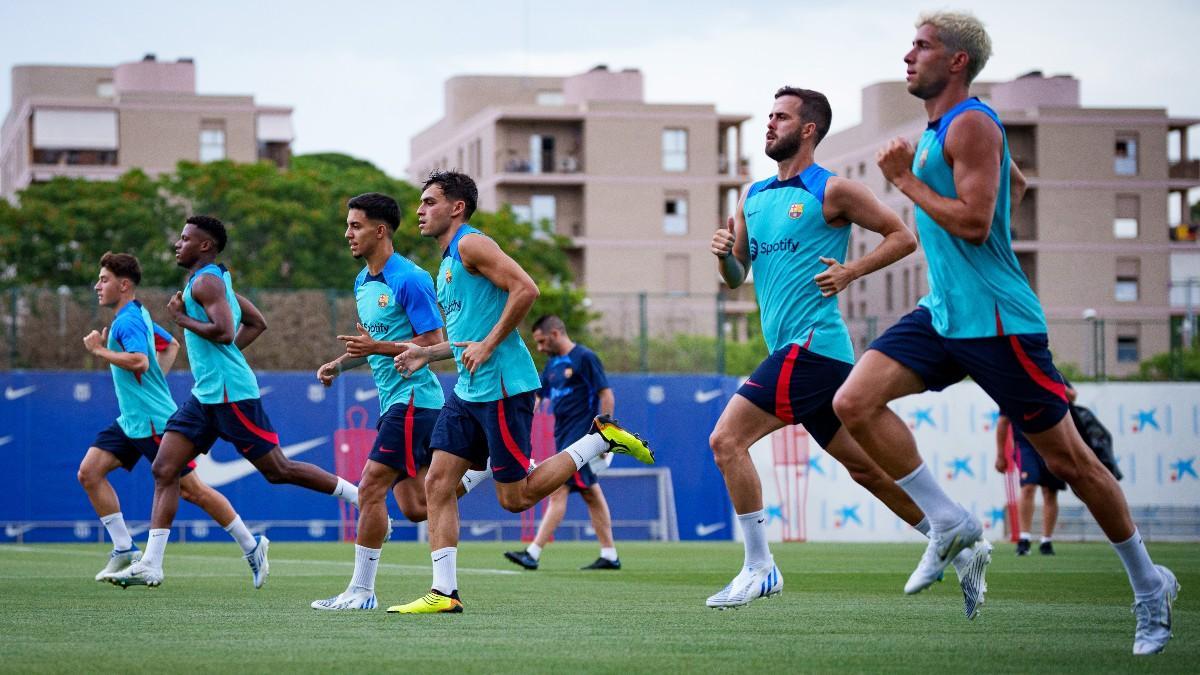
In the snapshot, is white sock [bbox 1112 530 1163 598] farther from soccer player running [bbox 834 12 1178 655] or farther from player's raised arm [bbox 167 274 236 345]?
player's raised arm [bbox 167 274 236 345]

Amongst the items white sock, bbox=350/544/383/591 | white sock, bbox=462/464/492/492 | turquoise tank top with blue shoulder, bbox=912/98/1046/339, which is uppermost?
turquoise tank top with blue shoulder, bbox=912/98/1046/339

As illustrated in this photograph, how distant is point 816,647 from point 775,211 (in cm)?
250

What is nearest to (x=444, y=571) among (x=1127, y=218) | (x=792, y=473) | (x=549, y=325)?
(x=549, y=325)

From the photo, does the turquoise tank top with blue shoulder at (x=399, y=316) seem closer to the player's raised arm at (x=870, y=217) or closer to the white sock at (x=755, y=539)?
the white sock at (x=755, y=539)

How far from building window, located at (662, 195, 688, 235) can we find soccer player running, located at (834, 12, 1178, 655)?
7160 centimetres

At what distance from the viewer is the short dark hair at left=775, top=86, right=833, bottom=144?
872 centimetres

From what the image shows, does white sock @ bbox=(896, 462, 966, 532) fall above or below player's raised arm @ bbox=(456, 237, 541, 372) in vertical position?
below

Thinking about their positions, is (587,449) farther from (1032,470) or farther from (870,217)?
(1032,470)

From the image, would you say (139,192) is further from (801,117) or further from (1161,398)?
(801,117)

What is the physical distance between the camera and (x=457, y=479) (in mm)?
8680

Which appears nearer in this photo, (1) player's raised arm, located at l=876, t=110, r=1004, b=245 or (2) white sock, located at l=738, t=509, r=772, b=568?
(1) player's raised arm, located at l=876, t=110, r=1004, b=245

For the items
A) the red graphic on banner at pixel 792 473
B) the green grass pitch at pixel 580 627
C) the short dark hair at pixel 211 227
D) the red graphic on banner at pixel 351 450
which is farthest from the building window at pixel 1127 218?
the short dark hair at pixel 211 227

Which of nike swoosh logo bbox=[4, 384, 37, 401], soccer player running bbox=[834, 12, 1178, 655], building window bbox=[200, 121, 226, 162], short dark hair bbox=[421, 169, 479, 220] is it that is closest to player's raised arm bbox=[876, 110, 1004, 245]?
soccer player running bbox=[834, 12, 1178, 655]

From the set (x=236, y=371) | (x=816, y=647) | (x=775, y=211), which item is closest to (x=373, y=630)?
(x=816, y=647)
